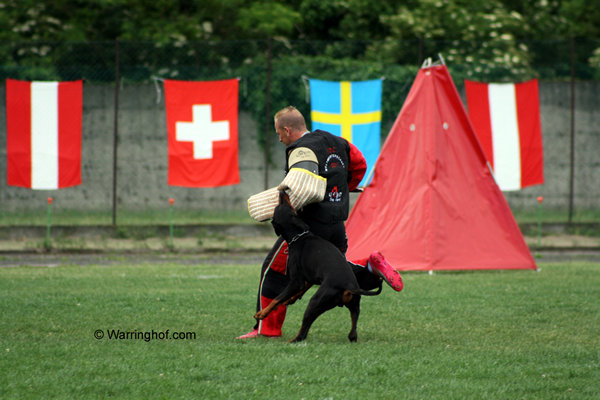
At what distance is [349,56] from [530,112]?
146 inches

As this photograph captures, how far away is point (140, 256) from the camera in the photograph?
14492 mm

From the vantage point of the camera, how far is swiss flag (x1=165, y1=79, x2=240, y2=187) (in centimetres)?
1530

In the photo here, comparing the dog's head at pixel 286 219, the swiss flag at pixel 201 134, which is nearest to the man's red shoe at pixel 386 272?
the dog's head at pixel 286 219

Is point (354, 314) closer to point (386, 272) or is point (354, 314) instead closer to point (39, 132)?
point (386, 272)

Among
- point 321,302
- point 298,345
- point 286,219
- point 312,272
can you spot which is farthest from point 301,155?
point 298,345

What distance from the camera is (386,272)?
6492 millimetres

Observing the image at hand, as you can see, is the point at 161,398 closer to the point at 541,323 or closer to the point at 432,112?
the point at 541,323

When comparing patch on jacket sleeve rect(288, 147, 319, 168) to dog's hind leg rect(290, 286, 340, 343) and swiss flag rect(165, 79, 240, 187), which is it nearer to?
dog's hind leg rect(290, 286, 340, 343)

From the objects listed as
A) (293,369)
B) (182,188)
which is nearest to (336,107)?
(182,188)

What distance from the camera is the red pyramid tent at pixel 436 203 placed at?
11266 millimetres

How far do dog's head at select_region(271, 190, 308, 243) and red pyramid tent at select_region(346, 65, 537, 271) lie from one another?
4.80 m

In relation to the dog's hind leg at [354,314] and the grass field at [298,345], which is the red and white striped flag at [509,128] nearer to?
the grass field at [298,345]

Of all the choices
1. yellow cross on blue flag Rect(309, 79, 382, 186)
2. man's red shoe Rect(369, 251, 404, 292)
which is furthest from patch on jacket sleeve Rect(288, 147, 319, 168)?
yellow cross on blue flag Rect(309, 79, 382, 186)

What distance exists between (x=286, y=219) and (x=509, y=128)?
10.5 metres
